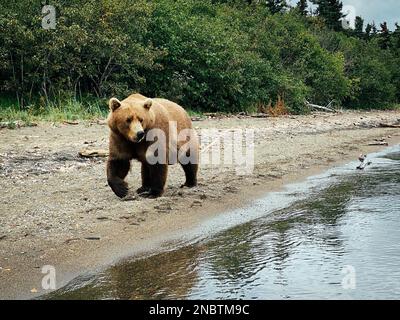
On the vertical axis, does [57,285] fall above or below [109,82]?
below

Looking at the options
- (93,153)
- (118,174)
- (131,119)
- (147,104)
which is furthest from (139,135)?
(93,153)

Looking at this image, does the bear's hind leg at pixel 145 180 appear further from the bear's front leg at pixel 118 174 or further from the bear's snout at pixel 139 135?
the bear's snout at pixel 139 135

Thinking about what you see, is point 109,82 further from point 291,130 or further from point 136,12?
point 291,130

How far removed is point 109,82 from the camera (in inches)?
750

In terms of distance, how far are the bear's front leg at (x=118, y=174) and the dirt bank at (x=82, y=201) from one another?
15 cm

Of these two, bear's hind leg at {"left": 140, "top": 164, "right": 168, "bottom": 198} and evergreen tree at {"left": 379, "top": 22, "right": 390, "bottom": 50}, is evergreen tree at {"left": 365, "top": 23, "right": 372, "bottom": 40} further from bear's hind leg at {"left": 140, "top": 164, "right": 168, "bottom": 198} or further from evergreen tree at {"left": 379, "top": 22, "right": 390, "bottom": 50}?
bear's hind leg at {"left": 140, "top": 164, "right": 168, "bottom": 198}

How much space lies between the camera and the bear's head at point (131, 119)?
615cm

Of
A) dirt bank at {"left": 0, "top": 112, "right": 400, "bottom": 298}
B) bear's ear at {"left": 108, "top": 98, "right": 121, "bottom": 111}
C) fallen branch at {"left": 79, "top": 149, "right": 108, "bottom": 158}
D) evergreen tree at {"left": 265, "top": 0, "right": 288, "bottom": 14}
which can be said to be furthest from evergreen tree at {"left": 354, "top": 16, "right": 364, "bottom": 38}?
bear's ear at {"left": 108, "top": 98, "right": 121, "bottom": 111}

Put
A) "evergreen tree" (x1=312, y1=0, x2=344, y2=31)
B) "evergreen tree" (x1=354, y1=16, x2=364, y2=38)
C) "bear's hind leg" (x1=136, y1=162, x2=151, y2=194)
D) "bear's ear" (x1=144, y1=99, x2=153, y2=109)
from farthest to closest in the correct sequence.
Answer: "evergreen tree" (x1=354, y1=16, x2=364, y2=38) → "evergreen tree" (x1=312, y1=0, x2=344, y2=31) → "bear's hind leg" (x1=136, y1=162, x2=151, y2=194) → "bear's ear" (x1=144, y1=99, x2=153, y2=109)

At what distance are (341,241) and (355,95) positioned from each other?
36539 mm

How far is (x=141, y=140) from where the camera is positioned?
6.38 m

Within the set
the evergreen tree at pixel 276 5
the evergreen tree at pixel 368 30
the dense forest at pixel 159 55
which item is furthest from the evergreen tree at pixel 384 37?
the dense forest at pixel 159 55

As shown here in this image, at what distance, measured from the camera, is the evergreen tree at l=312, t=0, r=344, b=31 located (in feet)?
176
